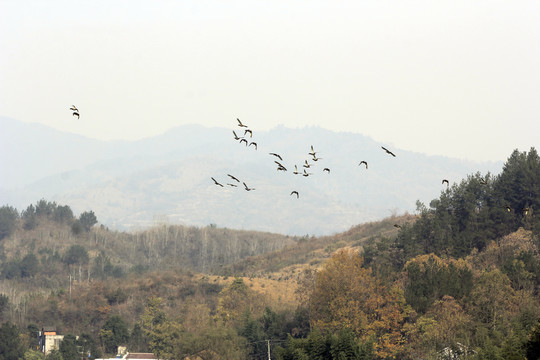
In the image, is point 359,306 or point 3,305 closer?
point 359,306

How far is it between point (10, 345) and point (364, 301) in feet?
145

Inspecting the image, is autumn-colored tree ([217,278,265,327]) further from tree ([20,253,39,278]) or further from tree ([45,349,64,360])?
tree ([20,253,39,278])

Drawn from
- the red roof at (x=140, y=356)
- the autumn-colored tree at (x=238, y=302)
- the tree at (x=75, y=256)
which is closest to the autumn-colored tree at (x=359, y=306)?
the autumn-colored tree at (x=238, y=302)

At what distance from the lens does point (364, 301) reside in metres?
77.8

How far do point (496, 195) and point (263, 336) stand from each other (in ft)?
115

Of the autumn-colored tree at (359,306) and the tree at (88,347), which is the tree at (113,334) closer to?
the tree at (88,347)

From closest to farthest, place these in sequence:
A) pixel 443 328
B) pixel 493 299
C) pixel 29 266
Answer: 1. pixel 443 328
2. pixel 493 299
3. pixel 29 266

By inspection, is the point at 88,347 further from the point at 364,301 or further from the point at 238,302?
the point at 364,301

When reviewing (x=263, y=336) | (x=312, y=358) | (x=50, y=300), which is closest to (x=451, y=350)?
(x=312, y=358)

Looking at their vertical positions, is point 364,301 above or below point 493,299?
above

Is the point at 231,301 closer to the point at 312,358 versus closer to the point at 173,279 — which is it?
the point at 173,279

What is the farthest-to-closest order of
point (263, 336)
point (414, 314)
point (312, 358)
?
point (263, 336), point (414, 314), point (312, 358)

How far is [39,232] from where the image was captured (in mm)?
198375

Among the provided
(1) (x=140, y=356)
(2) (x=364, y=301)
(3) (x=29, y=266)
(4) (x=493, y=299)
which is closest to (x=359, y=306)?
(2) (x=364, y=301)
